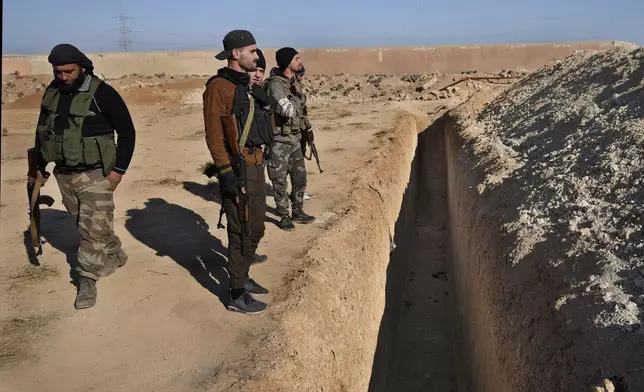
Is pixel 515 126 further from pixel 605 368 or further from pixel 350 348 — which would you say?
pixel 605 368

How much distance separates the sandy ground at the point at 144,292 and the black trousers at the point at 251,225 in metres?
0.42

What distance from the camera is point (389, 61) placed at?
4803cm

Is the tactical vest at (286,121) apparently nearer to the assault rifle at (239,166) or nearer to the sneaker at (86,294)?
the assault rifle at (239,166)

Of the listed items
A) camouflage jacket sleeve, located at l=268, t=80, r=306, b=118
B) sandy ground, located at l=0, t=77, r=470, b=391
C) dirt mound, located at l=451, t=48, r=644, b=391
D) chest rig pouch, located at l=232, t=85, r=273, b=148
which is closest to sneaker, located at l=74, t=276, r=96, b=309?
sandy ground, located at l=0, t=77, r=470, b=391

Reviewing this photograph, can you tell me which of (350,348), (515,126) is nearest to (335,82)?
(515,126)

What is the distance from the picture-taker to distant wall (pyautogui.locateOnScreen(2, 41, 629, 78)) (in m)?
46.2

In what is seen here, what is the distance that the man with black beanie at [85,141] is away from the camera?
368cm

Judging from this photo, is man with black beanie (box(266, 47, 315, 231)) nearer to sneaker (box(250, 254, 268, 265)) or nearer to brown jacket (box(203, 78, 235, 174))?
sneaker (box(250, 254, 268, 265))

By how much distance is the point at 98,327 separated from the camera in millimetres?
3898

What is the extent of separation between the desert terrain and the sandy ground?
0.06 feet

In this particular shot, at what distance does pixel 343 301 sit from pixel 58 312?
2468 millimetres

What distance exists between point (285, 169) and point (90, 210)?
2.26 metres

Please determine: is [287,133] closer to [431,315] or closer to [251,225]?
[251,225]

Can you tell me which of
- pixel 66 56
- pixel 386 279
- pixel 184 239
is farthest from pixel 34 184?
pixel 386 279
